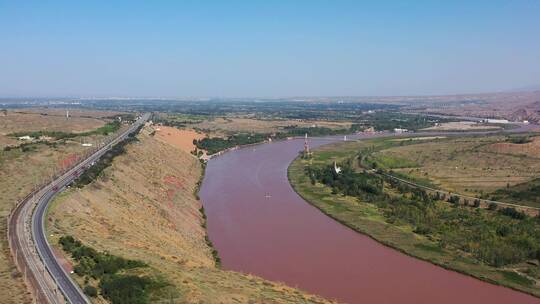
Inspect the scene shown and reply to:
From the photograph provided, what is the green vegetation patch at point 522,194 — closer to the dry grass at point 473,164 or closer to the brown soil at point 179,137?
the dry grass at point 473,164

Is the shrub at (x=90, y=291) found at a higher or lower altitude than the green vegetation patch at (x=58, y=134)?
lower

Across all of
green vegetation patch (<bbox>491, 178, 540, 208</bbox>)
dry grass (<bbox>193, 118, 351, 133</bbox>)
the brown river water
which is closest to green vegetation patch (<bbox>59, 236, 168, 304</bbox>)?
the brown river water

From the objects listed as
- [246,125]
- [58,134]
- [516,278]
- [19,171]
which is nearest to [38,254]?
[19,171]

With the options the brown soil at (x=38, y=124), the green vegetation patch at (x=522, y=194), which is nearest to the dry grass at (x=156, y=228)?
the green vegetation patch at (x=522, y=194)

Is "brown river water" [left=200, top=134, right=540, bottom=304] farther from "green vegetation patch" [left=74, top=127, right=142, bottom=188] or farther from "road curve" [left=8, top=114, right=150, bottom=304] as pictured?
"road curve" [left=8, top=114, right=150, bottom=304]

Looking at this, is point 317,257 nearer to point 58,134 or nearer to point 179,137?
point 58,134
